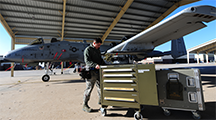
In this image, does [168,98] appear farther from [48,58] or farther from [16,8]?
[16,8]

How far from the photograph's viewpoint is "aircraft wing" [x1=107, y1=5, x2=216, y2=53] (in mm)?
2871

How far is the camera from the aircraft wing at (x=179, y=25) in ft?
9.42

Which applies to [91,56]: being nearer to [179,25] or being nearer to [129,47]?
[129,47]

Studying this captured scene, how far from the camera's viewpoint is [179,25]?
4.09 m

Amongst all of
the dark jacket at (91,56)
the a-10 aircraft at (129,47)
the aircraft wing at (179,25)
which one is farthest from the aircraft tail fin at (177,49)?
the dark jacket at (91,56)

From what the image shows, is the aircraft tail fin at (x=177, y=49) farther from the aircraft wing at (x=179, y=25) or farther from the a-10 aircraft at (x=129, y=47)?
the aircraft wing at (x=179, y=25)

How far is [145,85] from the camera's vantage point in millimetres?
1751

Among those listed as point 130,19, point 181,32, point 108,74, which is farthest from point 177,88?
point 130,19

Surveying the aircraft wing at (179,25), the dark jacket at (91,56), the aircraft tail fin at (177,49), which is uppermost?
the aircraft wing at (179,25)

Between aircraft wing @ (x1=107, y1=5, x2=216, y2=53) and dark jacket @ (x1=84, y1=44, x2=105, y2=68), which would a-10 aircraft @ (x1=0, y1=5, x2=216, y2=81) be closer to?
aircraft wing @ (x1=107, y1=5, x2=216, y2=53)

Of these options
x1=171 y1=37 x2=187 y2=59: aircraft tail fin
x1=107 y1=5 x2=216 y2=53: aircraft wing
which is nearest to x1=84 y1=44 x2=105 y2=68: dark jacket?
x1=107 y1=5 x2=216 y2=53: aircraft wing

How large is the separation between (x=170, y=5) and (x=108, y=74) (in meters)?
13.5

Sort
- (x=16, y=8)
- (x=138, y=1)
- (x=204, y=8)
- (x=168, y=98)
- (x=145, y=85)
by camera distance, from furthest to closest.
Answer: (x=138, y=1) → (x=16, y=8) → (x=204, y=8) → (x=168, y=98) → (x=145, y=85)

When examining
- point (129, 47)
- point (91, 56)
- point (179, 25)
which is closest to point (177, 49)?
point (179, 25)
